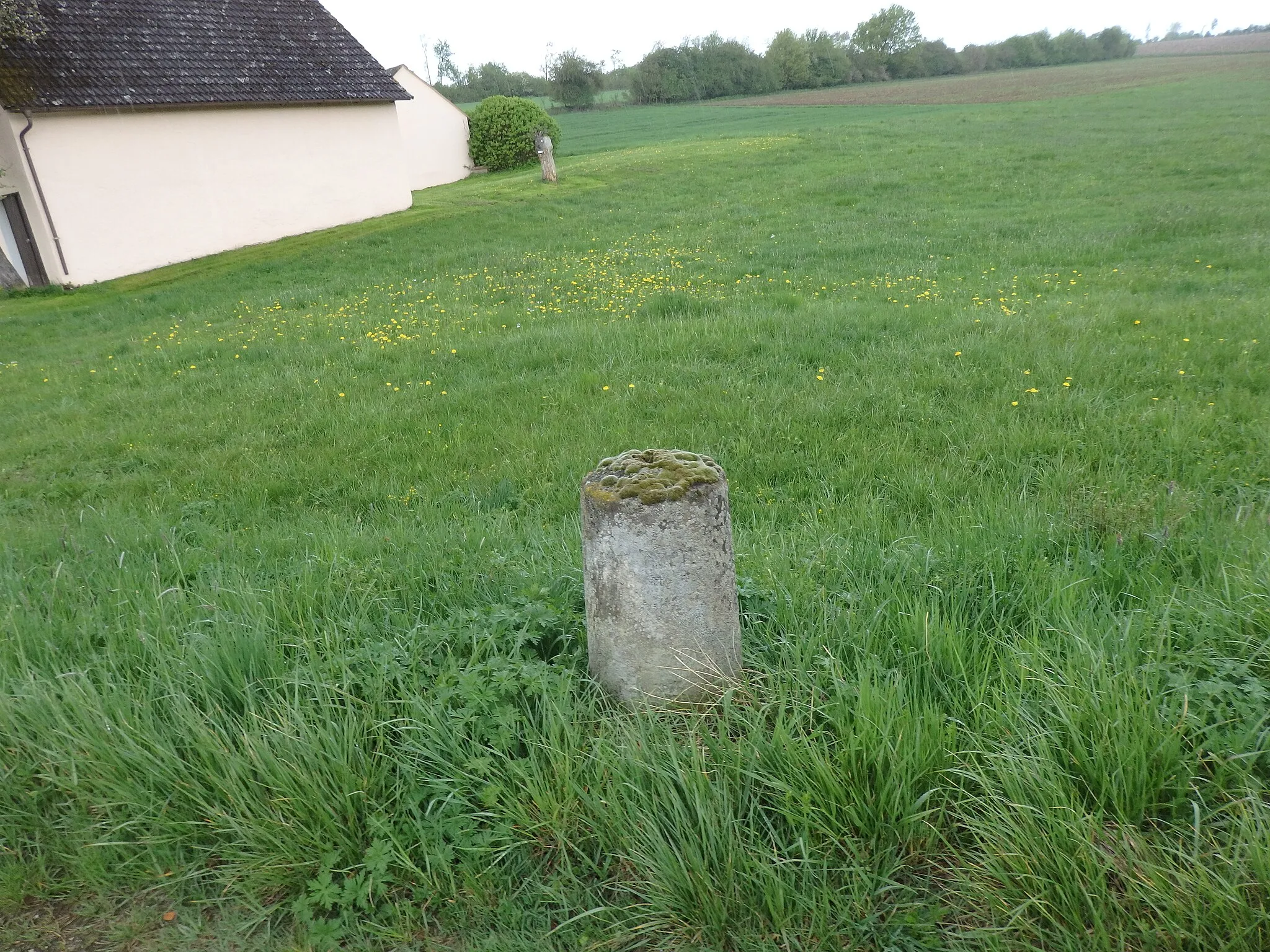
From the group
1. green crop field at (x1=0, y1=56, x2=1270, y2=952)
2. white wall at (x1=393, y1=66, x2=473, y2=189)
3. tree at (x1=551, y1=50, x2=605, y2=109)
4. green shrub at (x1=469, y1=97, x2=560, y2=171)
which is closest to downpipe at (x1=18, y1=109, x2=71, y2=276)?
green crop field at (x1=0, y1=56, x2=1270, y2=952)

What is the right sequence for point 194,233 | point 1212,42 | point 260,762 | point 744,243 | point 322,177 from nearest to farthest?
point 260,762 → point 744,243 → point 194,233 → point 322,177 → point 1212,42

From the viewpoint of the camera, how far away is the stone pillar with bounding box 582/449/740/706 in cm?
260

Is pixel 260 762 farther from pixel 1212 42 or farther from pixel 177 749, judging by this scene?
pixel 1212 42

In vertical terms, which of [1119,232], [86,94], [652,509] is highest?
[86,94]

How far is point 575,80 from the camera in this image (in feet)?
242

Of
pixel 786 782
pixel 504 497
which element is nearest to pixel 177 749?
pixel 786 782

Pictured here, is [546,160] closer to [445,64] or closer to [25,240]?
[25,240]

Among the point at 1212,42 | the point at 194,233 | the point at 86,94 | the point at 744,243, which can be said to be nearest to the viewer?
the point at 744,243

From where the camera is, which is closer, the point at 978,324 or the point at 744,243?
the point at 978,324

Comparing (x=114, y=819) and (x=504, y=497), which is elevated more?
(x=114, y=819)

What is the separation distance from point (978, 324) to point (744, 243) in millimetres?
8309

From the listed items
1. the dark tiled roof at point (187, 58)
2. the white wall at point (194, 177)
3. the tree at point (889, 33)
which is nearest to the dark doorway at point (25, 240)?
the white wall at point (194, 177)

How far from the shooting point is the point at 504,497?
555cm

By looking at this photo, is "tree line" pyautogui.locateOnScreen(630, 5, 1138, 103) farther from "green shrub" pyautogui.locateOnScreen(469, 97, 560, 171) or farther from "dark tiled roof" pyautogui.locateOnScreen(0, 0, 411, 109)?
"dark tiled roof" pyautogui.locateOnScreen(0, 0, 411, 109)
